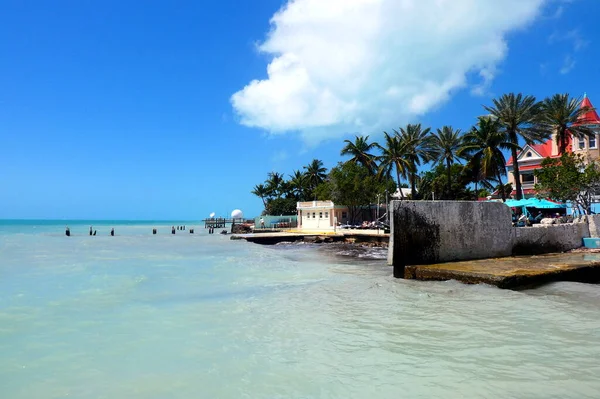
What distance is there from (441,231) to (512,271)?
2.16 metres

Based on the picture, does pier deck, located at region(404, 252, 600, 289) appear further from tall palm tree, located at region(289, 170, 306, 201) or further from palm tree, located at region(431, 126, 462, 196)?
tall palm tree, located at region(289, 170, 306, 201)

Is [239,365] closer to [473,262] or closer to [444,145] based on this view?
[473,262]

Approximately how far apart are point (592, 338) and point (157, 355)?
20.2 feet

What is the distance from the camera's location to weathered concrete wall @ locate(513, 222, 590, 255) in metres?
12.5

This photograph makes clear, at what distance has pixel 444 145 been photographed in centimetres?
4094

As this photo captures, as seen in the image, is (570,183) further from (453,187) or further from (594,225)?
(453,187)

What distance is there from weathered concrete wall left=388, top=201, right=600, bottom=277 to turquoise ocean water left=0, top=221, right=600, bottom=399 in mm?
1005

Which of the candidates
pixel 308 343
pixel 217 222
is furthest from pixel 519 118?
pixel 217 222

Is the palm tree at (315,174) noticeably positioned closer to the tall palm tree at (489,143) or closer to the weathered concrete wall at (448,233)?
the tall palm tree at (489,143)

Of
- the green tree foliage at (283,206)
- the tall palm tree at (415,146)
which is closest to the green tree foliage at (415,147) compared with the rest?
the tall palm tree at (415,146)

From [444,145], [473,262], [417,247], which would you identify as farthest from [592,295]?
[444,145]

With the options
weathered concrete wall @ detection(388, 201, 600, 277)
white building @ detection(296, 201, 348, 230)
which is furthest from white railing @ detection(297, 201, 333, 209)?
weathered concrete wall @ detection(388, 201, 600, 277)

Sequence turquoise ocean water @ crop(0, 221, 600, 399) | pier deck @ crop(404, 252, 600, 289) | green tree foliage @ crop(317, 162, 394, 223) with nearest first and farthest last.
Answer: turquoise ocean water @ crop(0, 221, 600, 399) < pier deck @ crop(404, 252, 600, 289) < green tree foliage @ crop(317, 162, 394, 223)

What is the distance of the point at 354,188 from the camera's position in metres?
42.5
